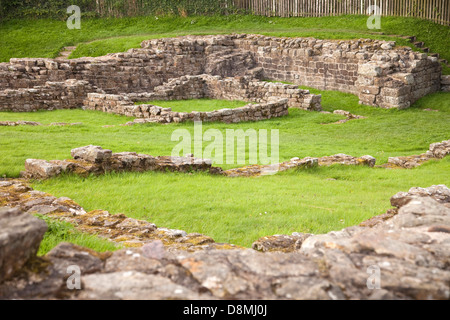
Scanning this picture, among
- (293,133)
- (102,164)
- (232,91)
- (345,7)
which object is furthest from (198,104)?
(102,164)

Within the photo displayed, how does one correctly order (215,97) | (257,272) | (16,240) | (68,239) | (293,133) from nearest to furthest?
(16,240) → (257,272) → (68,239) → (293,133) → (215,97)

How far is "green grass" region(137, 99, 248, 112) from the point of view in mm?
25531

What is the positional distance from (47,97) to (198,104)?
296 inches

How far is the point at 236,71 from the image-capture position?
32.7 m

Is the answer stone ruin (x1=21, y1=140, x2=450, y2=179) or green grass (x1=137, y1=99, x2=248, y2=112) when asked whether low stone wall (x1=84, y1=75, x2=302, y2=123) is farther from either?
stone ruin (x1=21, y1=140, x2=450, y2=179)

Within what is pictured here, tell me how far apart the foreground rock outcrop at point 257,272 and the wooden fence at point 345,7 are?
28457 millimetres

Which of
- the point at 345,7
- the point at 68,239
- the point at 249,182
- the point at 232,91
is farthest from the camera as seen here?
the point at 345,7

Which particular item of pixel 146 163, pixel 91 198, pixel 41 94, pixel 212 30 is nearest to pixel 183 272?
pixel 91 198

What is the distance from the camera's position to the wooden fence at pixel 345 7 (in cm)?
3011

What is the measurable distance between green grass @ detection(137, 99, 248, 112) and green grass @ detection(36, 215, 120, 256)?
59.9ft

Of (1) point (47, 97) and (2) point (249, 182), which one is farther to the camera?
(1) point (47, 97)

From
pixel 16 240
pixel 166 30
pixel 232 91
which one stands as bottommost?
pixel 232 91

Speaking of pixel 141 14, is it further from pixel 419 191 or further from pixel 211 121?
pixel 419 191

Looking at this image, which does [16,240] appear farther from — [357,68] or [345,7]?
[345,7]
